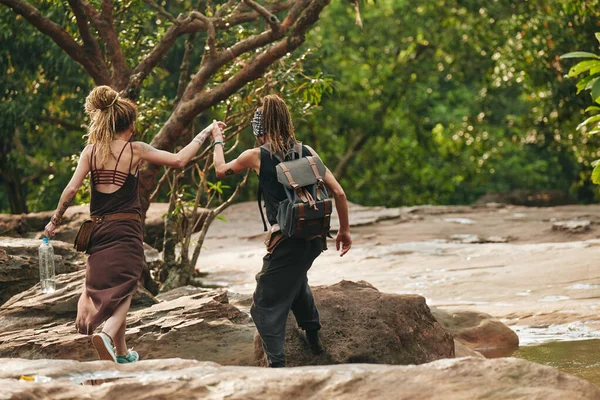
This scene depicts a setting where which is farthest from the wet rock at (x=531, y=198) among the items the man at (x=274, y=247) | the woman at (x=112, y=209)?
the woman at (x=112, y=209)

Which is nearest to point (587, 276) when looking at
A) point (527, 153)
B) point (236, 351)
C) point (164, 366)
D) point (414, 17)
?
point (236, 351)

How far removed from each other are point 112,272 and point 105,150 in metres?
0.74

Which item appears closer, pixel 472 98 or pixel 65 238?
pixel 65 238

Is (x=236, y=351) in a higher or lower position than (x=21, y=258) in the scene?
lower

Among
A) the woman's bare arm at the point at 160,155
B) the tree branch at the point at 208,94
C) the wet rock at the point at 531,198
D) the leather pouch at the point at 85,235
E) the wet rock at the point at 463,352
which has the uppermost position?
the tree branch at the point at 208,94

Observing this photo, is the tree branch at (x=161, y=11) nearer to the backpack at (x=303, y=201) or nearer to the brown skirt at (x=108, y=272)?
the brown skirt at (x=108, y=272)

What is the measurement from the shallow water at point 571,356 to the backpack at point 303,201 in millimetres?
2415

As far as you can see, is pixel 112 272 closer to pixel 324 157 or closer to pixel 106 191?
pixel 106 191

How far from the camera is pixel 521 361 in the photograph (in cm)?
424

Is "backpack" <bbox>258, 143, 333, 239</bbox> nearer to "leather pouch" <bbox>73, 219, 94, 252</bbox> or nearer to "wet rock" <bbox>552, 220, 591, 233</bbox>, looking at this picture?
"leather pouch" <bbox>73, 219, 94, 252</bbox>

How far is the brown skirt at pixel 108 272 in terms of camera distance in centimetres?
583

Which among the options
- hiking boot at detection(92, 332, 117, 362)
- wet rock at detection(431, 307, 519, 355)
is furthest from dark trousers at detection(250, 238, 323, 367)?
wet rock at detection(431, 307, 519, 355)

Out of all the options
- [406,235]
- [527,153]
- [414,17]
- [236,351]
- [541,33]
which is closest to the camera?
[236,351]

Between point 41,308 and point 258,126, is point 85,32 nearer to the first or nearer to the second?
point 41,308
